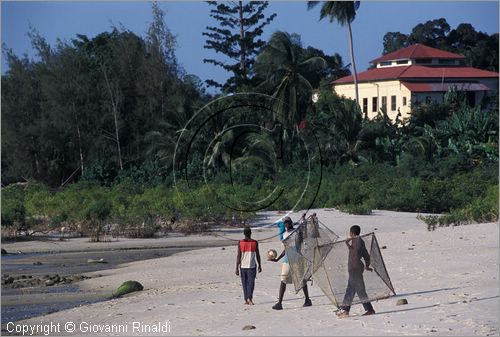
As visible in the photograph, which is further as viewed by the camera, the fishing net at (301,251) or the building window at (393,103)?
the building window at (393,103)

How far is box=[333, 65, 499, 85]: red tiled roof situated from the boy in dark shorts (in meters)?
Answer: 49.8

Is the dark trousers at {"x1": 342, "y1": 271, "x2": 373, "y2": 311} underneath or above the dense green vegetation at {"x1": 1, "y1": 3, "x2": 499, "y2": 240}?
underneath

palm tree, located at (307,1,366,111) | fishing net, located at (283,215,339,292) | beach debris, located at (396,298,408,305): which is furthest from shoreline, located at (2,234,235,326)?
palm tree, located at (307,1,366,111)

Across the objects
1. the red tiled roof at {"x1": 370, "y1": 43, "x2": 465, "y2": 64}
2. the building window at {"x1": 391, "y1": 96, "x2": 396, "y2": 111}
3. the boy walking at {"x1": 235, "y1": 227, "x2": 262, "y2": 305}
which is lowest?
the boy walking at {"x1": 235, "y1": 227, "x2": 262, "y2": 305}

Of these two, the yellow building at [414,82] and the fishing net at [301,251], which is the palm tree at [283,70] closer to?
the yellow building at [414,82]

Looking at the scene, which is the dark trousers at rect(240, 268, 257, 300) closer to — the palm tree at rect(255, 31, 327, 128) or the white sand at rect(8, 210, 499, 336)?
the white sand at rect(8, 210, 499, 336)

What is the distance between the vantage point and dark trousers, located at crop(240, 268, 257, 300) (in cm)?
1516

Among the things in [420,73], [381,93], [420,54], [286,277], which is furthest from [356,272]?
[420,54]

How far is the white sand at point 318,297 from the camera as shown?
13.2m

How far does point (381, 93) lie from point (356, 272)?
52.4 metres

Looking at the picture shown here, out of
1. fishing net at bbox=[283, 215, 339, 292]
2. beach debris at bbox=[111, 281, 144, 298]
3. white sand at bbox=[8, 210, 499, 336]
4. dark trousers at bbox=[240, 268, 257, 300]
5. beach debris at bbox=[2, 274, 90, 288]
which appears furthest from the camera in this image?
beach debris at bbox=[2, 274, 90, 288]

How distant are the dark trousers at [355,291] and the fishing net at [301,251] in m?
0.85

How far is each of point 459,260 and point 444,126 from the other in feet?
107

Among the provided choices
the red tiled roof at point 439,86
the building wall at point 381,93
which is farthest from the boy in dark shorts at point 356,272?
the red tiled roof at point 439,86
